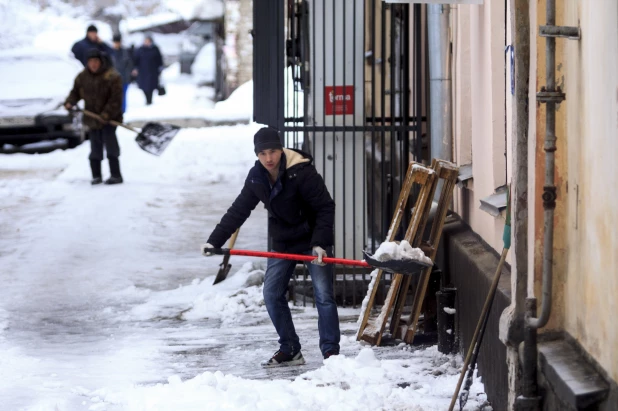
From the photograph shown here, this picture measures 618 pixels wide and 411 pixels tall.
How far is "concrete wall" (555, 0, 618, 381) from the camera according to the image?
3.74 metres

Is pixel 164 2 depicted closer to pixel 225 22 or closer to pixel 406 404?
pixel 225 22

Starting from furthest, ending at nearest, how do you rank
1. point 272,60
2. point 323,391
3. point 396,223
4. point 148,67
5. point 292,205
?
point 148,67
point 272,60
point 396,223
point 292,205
point 323,391

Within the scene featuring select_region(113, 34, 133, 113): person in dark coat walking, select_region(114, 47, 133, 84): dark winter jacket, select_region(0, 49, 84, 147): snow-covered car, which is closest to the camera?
select_region(0, 49, 84, 147): snow-covered car

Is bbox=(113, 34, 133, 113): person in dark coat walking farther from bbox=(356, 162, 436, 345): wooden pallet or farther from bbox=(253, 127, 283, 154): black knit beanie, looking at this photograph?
bbox=(253, 127, 283, 154): black knit beanie

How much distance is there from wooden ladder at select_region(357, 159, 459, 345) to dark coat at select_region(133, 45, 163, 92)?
2045 cm

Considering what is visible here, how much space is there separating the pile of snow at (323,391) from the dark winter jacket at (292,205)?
736 mm

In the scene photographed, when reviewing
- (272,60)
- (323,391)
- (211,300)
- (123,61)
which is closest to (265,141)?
(323,391)

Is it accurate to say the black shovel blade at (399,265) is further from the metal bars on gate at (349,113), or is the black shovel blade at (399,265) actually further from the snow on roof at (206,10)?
the snow on roof at (206,10)

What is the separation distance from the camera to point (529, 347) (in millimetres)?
4547

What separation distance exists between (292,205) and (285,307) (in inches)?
25.5

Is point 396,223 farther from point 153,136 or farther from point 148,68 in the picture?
point 148,68

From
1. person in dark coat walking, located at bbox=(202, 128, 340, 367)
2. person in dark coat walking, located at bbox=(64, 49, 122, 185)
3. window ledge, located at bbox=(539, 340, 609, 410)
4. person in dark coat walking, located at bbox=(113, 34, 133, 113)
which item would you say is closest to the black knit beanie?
person in dark coat walking, located at bbox=(202, 128, 340, 367)

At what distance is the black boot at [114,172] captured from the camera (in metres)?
14.4

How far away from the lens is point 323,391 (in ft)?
19.3
